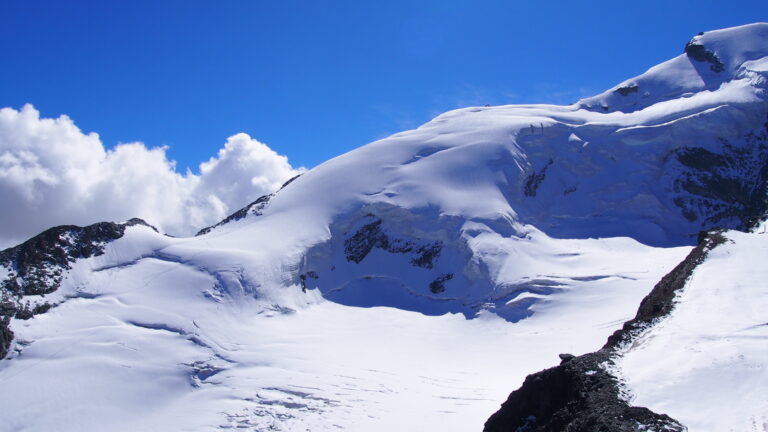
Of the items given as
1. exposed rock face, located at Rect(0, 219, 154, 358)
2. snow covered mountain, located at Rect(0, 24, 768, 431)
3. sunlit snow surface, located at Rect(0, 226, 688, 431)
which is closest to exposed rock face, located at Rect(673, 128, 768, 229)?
snow covered mountain, located at Rect(0, 24, 768, 431)

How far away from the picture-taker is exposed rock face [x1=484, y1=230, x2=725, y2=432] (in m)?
15.5

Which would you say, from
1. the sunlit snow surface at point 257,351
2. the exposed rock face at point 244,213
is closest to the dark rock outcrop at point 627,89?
the sunlit snow surface at point 257,351

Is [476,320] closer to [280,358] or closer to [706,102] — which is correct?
[280,358]

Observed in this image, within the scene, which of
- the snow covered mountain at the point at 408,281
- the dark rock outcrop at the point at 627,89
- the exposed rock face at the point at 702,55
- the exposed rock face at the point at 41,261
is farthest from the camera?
the dark rock outcrop at the point at 627,89

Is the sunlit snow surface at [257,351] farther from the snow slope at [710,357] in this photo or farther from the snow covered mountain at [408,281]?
the snow slope at [710,357]

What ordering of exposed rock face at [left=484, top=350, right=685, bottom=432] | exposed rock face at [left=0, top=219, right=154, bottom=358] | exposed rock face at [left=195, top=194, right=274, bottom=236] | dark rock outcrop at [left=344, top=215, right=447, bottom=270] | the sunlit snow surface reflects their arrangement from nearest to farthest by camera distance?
exposed rock face at [left=484, top=350, right=685, bottom=432] < the sunlit snow surface < exposed rock face at [left=0, top=219, right=154, bottom=358] < dark rock outcrop at [left=344, top=215, right=447, bottom=270] < exposed rock face at [left=195, top=194, right=274, bottom=236]

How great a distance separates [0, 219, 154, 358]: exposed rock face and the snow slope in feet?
135

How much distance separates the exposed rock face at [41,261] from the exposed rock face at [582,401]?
37239 millimetres

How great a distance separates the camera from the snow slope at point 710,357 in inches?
601

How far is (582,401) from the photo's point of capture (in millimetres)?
17156

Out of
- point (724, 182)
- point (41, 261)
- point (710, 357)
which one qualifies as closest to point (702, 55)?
point (724, 182)

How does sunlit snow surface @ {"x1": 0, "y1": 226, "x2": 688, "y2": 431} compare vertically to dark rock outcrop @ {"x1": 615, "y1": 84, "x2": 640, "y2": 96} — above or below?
below

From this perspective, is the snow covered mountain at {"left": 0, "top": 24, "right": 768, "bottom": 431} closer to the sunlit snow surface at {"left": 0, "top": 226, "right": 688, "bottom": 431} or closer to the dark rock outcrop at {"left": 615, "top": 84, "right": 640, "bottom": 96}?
the sunlit snow surface at {"left": 0, "top": 226, "right": 688, "bottom": 431}

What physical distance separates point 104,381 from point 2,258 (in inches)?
703
